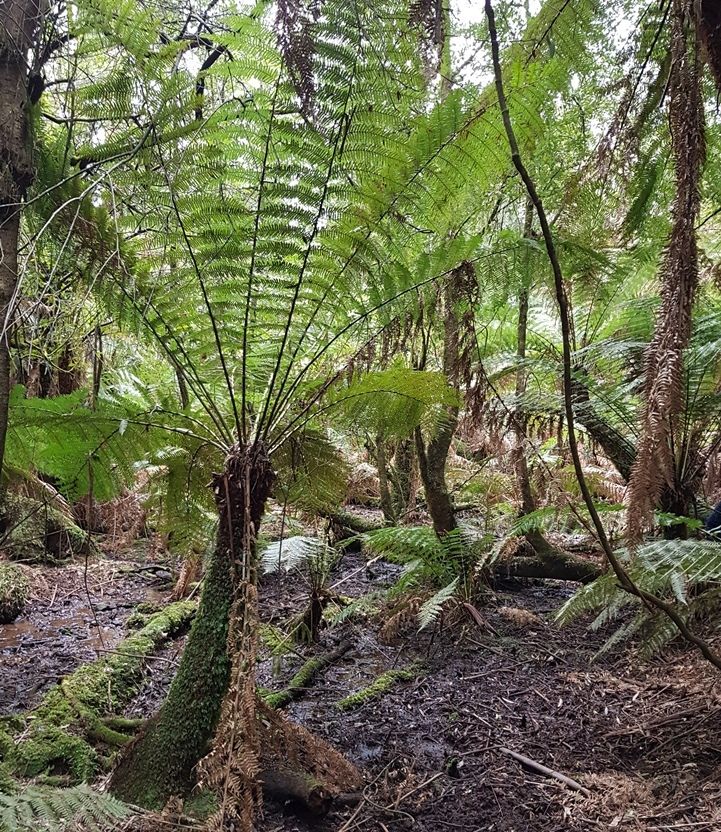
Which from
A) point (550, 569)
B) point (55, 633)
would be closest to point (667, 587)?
point (550, 569)

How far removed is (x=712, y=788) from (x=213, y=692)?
4.74 ft

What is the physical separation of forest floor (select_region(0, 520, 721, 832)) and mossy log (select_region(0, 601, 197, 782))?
13 centimetres

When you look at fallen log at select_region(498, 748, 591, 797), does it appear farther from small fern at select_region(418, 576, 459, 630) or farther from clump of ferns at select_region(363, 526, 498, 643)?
clump of ferns at select_region(363, 526, 498, 643)

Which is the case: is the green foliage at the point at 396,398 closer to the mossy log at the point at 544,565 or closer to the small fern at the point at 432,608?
the small fern at the point at 432,608

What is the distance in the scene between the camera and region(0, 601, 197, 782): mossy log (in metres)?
1.82

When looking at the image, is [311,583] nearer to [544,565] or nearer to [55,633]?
[55,633]

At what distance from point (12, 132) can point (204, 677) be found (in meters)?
1.61

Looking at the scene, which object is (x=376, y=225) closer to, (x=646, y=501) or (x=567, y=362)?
(x=567, y=362)

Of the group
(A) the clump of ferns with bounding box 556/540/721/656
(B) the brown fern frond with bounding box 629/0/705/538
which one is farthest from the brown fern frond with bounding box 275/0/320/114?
(A) the clump of ferns with bounding box 556/540/721/656

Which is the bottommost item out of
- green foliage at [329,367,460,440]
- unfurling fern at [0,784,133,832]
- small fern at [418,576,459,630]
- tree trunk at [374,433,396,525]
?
unfurling fern at [0,784,133,832]

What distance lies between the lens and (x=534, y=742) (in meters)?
Answer: 1.97

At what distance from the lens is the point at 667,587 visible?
8.34 ft

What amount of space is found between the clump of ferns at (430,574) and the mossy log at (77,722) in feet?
4.29

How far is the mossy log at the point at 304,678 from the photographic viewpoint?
2.32 m
